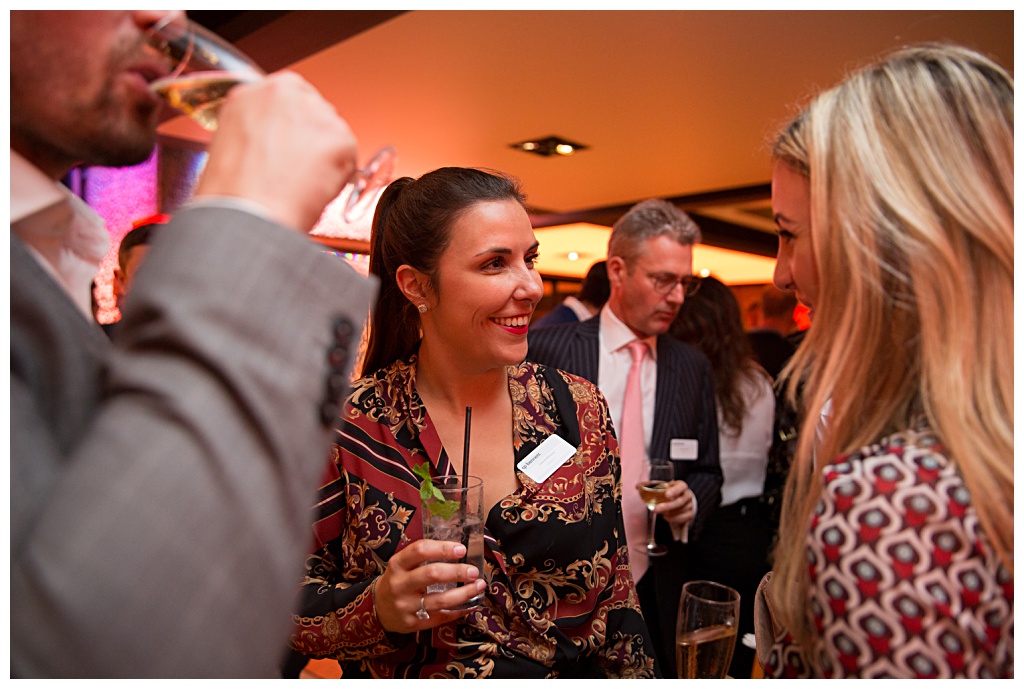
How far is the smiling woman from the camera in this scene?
145cm

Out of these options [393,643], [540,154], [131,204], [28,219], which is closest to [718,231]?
[540,154]

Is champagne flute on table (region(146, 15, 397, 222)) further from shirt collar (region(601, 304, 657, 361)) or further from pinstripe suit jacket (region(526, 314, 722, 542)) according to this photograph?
shirt collar (region(601, 304, 657, 361))

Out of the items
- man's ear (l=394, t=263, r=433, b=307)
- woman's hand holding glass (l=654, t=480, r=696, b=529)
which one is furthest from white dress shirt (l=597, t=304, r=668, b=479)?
man's ear (l=394, t=263, r=433, b=307)

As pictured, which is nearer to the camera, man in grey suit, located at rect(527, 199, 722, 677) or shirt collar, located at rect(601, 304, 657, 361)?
man in grey suit, located at rect(527, 199, 722, 677)

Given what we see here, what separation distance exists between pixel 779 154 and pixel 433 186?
41.5 inches

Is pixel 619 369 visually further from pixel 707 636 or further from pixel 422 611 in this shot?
pixel 422 611

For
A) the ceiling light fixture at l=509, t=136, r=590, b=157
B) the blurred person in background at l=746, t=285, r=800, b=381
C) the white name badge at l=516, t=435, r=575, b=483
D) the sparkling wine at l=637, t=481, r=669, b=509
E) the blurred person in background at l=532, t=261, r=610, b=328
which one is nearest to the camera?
the white name badge at l=516, t=435, r=575, b=483

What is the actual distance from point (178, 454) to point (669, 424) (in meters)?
2.64

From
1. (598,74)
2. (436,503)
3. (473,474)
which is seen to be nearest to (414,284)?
(473,474)

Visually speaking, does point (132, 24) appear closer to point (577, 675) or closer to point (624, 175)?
point (577, 675)

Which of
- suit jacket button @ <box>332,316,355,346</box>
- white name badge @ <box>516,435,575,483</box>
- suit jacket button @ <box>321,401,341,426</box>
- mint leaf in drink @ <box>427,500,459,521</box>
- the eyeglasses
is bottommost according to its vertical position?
white name badge @ <box>516,435,575,483</box>

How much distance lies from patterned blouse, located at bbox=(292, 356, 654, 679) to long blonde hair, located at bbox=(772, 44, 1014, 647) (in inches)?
29.6

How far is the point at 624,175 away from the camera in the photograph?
283 inches

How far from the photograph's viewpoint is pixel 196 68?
2.63 ft
